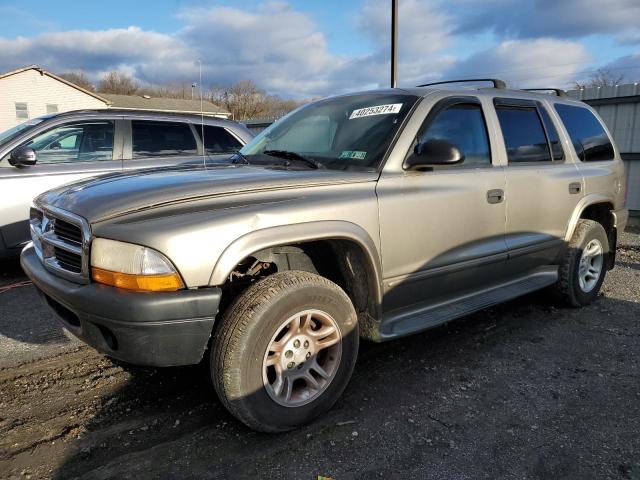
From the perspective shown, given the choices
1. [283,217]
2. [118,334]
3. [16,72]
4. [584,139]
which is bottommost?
[118,334]

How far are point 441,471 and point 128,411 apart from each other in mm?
1788

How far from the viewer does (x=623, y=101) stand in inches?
348

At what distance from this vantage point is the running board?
119 inches

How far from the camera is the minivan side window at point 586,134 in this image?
4.43 m

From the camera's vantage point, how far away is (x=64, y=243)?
8.39ft

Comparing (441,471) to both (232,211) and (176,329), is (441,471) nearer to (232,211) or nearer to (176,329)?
(176,329)

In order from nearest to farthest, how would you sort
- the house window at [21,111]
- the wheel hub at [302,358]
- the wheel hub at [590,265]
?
the wheel hub at [302,358]
the wheel hub at [590,265]
the house window at [21,111]

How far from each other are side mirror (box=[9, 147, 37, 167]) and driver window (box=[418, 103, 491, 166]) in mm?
4478

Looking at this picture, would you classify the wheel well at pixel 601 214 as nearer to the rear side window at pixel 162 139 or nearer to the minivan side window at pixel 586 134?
the minivan side window at pixel 586 134

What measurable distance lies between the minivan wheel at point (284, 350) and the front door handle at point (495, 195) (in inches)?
56.3

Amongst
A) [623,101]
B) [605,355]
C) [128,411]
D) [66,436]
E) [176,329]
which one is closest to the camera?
[176,329]

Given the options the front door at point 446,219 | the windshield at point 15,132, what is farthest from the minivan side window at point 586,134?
the windshield at point 15,132

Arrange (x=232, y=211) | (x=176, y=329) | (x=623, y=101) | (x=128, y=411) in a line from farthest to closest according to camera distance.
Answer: (x=623, y=101)
(x=128, y=411)
(x=232, y=211)
(x=176, y=329)

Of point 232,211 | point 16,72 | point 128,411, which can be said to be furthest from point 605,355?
point 16,72
